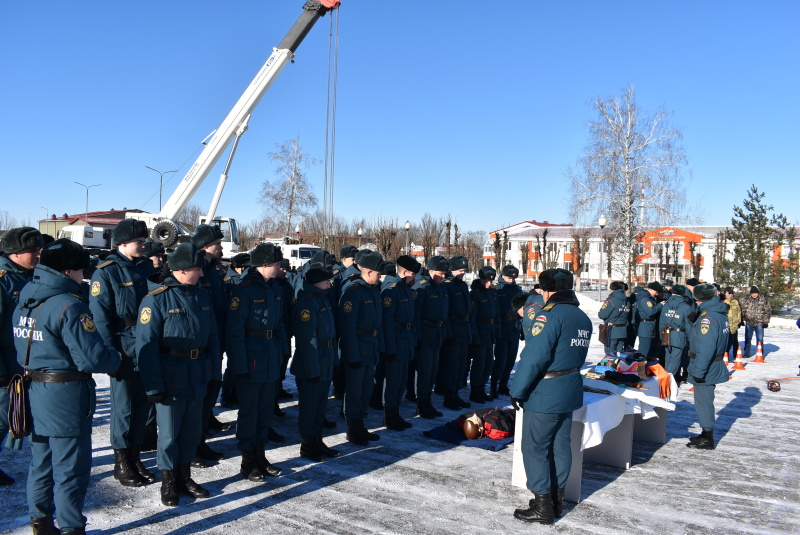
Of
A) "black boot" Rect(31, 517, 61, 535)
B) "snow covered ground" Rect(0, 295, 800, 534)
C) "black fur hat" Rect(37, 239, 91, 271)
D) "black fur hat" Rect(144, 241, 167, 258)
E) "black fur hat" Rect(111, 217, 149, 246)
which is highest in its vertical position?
"black fur hat" Rect(111, 217, 149, 246)

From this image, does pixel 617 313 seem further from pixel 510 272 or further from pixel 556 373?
pixel 556 373

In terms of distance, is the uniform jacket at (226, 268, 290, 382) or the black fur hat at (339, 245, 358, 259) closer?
the uniform jacket at (226, 268, 290, 382)

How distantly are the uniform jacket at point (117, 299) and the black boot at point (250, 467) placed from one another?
4.20ft

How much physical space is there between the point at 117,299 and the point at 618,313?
28.7ft

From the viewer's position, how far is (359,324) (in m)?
6.52

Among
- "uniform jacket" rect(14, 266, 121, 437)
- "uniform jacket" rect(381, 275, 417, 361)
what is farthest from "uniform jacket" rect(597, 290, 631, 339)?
"uniform jacket" rect(14, 266, 121, 437)

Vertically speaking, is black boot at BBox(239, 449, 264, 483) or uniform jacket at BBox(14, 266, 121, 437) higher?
uniform jacket at BBox(14, 266, 121, 437)

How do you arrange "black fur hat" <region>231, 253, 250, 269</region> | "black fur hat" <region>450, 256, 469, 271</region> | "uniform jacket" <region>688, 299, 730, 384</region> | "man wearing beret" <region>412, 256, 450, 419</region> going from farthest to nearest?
"black fur hat" <region>450, 256, 469, 271</region> < "black fur hat" <region>231, 253, 250, 269</region> < "man wearing beret" <region>412, 256, 450, 419</region> < "uniform jacket" <region>688, 299, 730, 384</region>

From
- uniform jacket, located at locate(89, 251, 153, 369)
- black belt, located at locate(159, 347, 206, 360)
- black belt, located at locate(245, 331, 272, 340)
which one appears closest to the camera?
black belt, located at locate(159, 347, 206, 360)

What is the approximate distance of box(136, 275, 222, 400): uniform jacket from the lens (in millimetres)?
4398

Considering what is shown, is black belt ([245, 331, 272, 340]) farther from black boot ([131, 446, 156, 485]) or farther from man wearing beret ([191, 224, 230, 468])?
black boot ([131, 446, 156, 485])

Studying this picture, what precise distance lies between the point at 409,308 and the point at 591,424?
2775 mm

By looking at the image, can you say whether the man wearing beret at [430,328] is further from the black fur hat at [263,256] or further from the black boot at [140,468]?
the black boot at [140,468]

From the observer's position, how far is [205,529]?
4.31 metres
